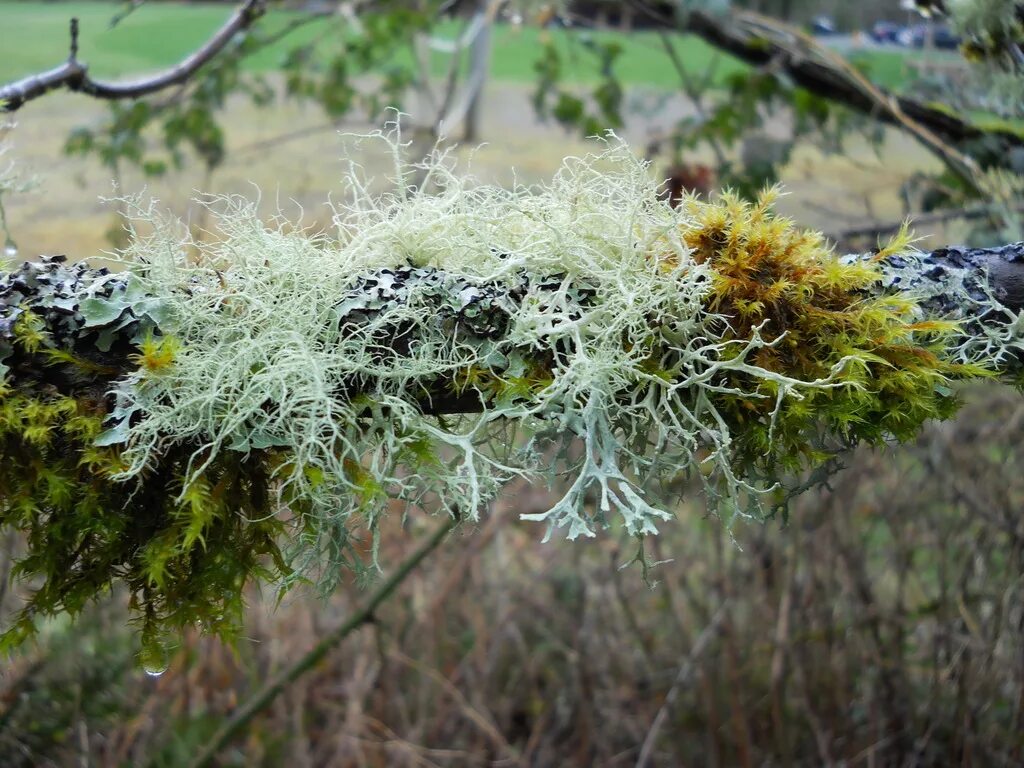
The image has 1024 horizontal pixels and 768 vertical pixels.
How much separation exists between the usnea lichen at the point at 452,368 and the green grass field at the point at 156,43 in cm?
102

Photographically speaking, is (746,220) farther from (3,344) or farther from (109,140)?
(109,140)

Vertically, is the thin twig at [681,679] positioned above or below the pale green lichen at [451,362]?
below

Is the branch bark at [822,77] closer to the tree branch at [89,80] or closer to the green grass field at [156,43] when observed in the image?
the green grass field at [156,43]

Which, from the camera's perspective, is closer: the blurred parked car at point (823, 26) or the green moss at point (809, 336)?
the green moss at point (809, 336)

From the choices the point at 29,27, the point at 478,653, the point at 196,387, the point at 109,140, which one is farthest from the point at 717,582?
the point at 29,27

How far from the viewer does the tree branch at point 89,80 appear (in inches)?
26.6

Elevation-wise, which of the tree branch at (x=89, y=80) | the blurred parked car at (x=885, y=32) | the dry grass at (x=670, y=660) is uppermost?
the tree branch at (x=89, y=80)

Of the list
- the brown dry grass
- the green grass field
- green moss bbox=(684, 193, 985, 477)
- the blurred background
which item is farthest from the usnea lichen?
the green grass field

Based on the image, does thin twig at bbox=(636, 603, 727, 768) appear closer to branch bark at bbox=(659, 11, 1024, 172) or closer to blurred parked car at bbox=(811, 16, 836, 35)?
branch bark at bbox=(659, 11, 1024, 172)

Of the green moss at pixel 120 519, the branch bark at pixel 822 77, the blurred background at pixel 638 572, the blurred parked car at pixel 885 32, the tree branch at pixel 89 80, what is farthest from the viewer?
the blurred parked car at pixel 885 32

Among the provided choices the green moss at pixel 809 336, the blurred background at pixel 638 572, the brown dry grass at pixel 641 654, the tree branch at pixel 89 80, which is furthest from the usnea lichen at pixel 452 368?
the brown dry grass at pixel 641 654

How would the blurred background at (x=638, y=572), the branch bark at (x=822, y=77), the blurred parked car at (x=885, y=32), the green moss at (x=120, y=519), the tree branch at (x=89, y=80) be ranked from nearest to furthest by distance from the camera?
the green moss at (x=120, y=519) < the tree branch at (x=89, y=80) < the branch bark at (x=822, y=77) < the blurred background at (x=638, y=572) < the blurred parked car at (x=885, y=32)

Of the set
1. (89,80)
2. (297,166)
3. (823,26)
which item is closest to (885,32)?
(823,26)

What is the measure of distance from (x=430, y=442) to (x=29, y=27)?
4.79 feet
